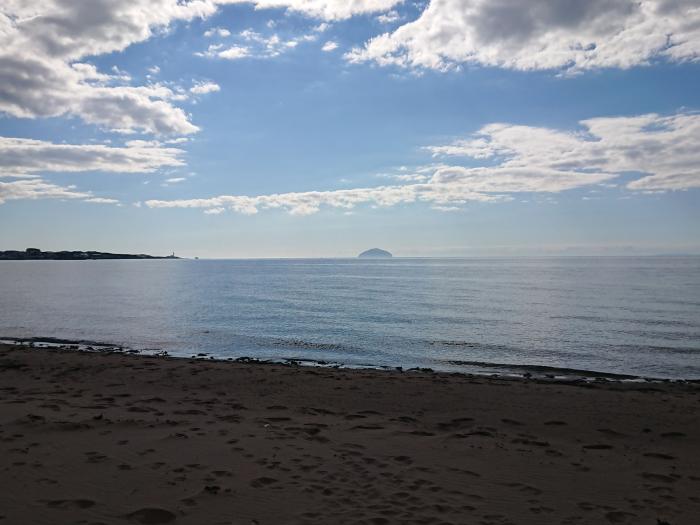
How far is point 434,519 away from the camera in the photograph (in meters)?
6.12

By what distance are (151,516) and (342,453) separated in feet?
11.2

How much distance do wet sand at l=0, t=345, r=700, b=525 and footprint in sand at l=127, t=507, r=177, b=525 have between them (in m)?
0.02

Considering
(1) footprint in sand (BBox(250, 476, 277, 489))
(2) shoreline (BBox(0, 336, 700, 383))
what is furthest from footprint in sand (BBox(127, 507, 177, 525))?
(2) shoreline (BBox(0, 336, 700, 383))

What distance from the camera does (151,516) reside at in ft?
19.7

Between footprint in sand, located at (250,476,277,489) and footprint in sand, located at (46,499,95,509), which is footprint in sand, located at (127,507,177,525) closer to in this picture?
footprint in sand, located at (46,499,95,509)

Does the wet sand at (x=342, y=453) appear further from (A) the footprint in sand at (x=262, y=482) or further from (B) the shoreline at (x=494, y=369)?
(B) the shoreline at (x=494, y=369)

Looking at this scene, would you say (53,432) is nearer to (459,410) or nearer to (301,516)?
(301,516)

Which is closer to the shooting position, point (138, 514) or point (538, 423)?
point (138, 514)

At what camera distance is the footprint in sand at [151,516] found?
5.90 metres

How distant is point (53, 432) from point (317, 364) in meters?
13.1

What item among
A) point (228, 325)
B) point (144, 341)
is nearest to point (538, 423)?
point (144, 341)

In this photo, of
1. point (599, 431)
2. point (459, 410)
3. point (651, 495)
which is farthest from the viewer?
point (459, 410)

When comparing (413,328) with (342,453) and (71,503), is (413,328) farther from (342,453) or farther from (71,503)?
(71,503)

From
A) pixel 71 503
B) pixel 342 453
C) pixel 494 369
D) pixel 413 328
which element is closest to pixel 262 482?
pixel 342 453
